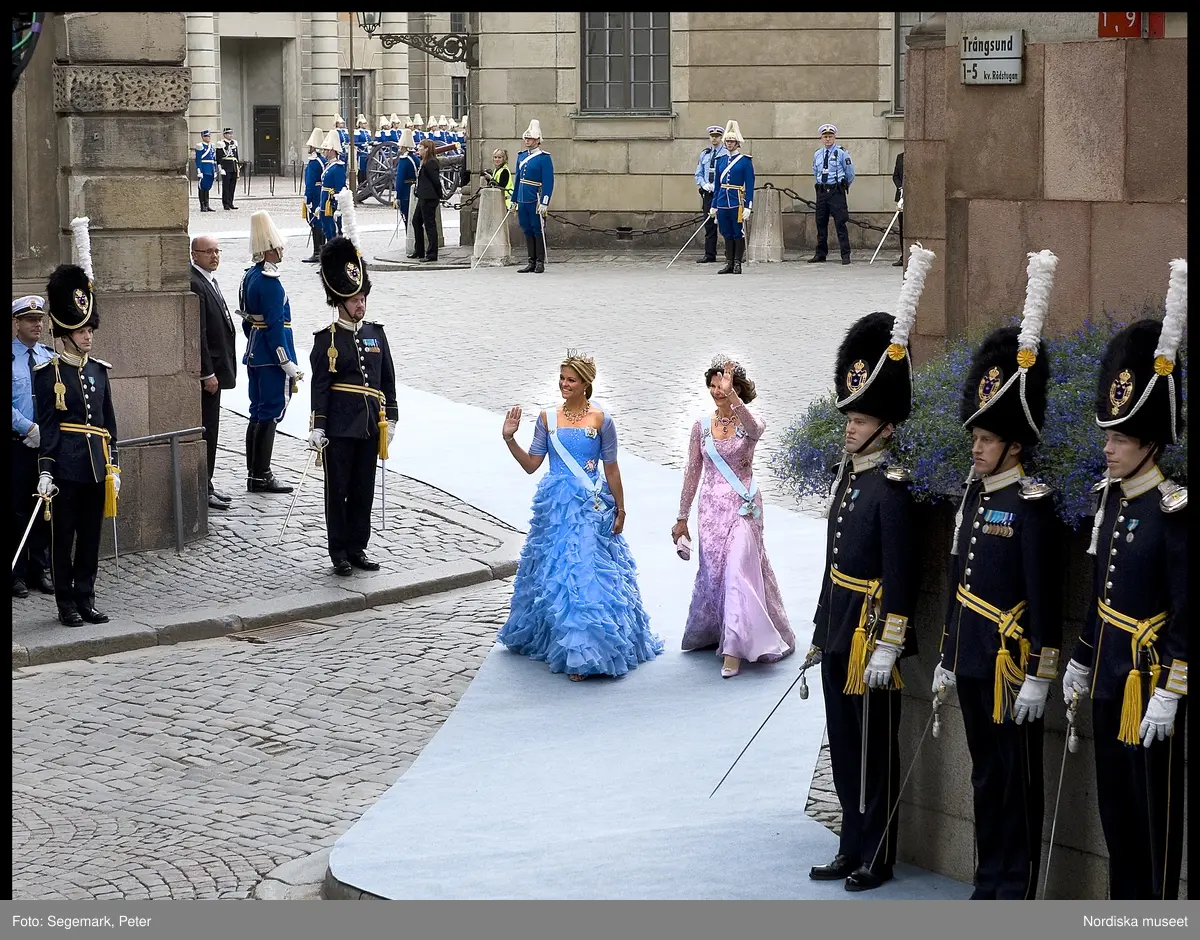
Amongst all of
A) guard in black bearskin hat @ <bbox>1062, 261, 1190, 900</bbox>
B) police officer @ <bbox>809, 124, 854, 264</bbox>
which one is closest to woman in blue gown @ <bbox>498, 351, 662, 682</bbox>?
guard in black bearskin hat @ <bbox>1062, 261, 1190, 900</bbox>

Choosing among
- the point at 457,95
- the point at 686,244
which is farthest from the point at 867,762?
the point at 457,95

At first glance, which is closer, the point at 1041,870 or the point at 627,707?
the point at 1041,870

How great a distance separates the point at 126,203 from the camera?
11867mm

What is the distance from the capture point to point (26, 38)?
5281mm

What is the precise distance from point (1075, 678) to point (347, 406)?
640 centimetres

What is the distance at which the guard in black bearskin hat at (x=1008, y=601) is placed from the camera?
5980mm

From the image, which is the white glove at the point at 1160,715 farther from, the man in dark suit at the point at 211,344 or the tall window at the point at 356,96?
the tall window at the point at 356,96

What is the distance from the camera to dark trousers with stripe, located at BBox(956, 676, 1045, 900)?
607cm

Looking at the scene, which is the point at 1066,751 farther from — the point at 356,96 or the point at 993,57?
the point at 356,96

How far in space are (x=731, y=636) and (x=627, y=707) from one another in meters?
0.72

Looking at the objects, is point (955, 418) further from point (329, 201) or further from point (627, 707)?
point (329, 201)
